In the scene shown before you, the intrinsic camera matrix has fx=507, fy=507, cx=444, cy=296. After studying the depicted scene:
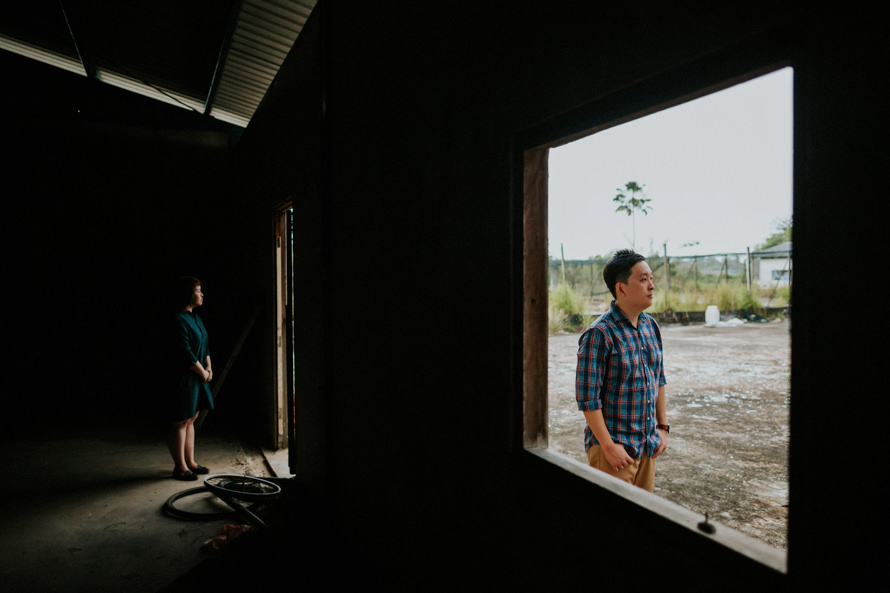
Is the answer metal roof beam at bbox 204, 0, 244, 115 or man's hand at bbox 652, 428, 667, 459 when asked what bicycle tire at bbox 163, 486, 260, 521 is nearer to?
man's hand at bbox 652, 428, 667, 459

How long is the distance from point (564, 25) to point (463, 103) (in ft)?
1.95

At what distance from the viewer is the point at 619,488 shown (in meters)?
1.26

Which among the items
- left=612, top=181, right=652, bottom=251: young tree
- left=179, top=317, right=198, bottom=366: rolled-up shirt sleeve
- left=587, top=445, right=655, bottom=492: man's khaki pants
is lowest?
left=587, top=445, right=655, bottom=492: man's khaki pants

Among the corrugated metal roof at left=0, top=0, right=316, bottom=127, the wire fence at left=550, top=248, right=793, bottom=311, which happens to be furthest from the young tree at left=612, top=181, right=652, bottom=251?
the corrugated metal roof at left=0, top=0, right=316, bottom=127

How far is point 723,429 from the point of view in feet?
16.3

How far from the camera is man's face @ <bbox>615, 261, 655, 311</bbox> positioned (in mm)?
2219

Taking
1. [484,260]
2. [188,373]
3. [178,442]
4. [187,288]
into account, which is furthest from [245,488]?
[484,260]

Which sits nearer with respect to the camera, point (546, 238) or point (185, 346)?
point (546, 238)

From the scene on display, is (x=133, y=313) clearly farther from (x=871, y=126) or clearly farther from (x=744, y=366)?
(x=744, y=366)

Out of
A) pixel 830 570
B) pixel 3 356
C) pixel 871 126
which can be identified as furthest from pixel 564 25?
pixel 3 356

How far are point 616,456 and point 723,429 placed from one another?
12.0 feet

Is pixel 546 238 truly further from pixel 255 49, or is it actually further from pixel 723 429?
pixel 255 49

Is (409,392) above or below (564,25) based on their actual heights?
below

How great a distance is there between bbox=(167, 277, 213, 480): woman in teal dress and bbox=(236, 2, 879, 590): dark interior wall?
1.49 metres
